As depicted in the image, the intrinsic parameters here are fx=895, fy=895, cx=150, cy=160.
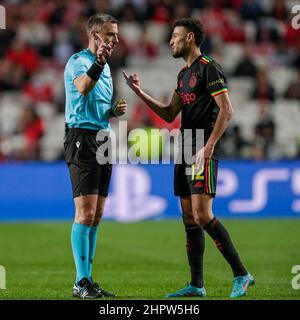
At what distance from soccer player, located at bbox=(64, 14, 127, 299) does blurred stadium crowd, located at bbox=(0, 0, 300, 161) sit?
8.96 meters

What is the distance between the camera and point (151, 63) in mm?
20984

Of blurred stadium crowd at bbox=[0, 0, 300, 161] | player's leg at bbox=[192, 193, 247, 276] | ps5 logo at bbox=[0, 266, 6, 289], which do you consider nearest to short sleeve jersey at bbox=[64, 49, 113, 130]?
player's leg at bbox=[192, 193, 247, 276]

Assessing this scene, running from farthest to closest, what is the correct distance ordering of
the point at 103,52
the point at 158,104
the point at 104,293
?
the point at 158,104, the point at 104,293, the point at 103,52

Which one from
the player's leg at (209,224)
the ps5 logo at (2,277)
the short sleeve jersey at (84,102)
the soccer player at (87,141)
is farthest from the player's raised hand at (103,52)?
the ps5 logo at (2,277)

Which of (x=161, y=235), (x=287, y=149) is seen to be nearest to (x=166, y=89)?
(x=287, y=149)

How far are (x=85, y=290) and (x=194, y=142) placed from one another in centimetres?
170

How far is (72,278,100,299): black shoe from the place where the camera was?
8141 millimetres

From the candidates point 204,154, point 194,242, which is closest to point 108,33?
point 204,154

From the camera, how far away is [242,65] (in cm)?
2064

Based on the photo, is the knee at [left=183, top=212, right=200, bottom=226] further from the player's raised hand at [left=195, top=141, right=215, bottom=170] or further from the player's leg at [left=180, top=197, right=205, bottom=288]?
the player's raised hand at [left=195, top=141, right=215, bottom=170]

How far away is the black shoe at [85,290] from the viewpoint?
8141 mm

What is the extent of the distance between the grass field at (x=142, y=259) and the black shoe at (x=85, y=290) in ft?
0.43

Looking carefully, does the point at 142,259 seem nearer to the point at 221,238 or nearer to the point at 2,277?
the point at 2,277

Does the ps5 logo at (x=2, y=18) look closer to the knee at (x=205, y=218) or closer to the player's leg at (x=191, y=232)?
the player's leg at (x=191, y=232)
